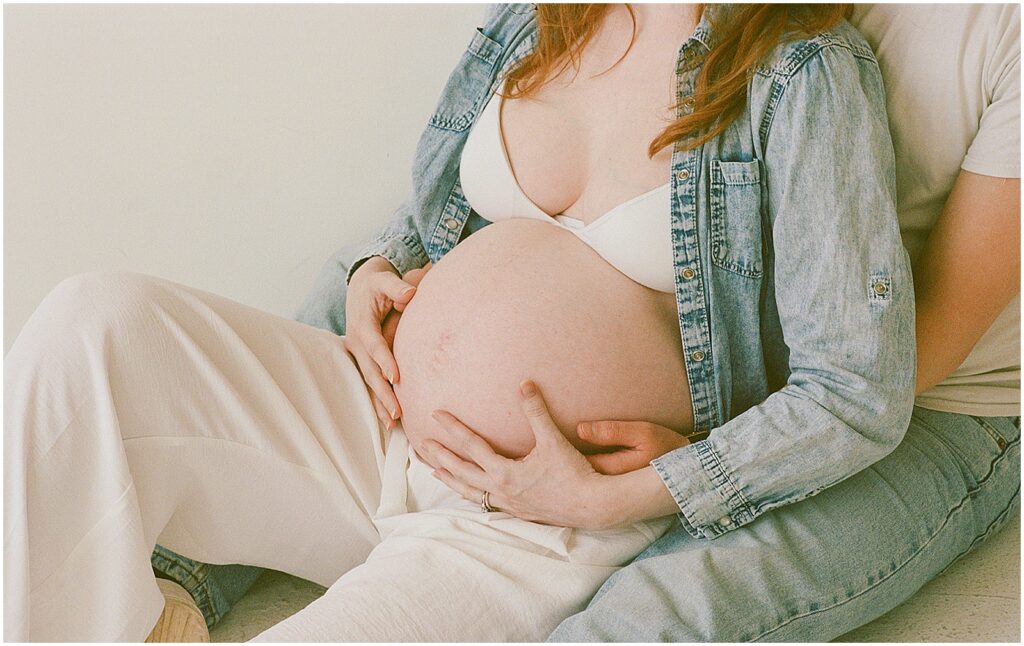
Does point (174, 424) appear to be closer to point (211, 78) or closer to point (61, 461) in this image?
point (61, 461)

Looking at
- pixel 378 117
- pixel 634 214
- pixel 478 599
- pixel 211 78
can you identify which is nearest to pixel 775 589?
pixel 478 599

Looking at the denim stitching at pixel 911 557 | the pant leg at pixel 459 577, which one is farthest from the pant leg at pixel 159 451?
the denim stitching at pixel 911 557

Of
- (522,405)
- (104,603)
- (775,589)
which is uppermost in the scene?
(522,405)

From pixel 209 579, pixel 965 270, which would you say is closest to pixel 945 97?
pixel 965 270

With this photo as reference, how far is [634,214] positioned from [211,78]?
843mm

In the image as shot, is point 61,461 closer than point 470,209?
Yes

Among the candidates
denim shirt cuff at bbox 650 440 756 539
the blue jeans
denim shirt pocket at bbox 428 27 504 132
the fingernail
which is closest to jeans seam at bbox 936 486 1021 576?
the blue jeans

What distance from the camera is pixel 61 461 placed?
97cm

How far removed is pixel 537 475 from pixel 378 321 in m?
0.33

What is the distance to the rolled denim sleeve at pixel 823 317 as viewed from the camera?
99 cm

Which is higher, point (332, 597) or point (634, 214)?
point (634, 214)

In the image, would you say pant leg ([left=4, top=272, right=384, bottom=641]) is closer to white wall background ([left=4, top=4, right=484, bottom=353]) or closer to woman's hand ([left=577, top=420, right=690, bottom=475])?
woman's hand ([left=577, top=420, right=690, bottom=475])

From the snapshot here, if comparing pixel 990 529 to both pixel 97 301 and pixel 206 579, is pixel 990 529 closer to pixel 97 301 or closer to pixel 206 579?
pixel 206 579

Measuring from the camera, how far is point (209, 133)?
165cm
